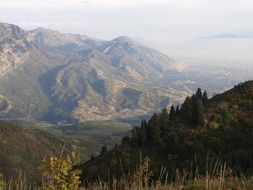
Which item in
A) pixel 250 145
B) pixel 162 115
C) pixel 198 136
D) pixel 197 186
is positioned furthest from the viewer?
pixel 162 115

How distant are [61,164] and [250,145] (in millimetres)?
72008

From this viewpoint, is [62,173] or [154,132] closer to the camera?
[62,173]

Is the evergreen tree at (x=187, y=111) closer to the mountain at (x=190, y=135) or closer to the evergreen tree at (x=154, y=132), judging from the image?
the mountain at (x=190, y=135)

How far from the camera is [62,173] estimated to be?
1101 cm

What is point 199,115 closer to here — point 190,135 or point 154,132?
point 190,135

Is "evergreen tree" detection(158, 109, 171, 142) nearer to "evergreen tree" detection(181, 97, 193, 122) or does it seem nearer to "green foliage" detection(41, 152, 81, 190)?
"evergreen tree" detection(181, 97, 193, 122)

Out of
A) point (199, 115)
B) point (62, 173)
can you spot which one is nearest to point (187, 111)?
point (199, 115)

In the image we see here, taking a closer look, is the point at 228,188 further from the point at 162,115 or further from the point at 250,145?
the point at 162,115

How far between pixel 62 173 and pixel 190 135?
8941 cm

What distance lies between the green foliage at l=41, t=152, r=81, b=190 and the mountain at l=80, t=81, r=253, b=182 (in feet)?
221

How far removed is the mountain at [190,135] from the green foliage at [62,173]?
67.3 m

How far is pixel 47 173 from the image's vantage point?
1082 cm

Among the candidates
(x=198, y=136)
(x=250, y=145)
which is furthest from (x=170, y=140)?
(x=250, y=145)

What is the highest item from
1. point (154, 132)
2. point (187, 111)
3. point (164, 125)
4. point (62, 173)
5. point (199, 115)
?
point (62, 173)
